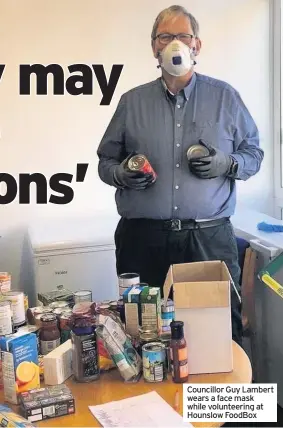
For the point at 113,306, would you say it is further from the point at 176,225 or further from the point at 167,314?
the point at 176,225

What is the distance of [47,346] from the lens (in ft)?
5.30

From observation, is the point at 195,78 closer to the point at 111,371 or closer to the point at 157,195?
the point at 157,195

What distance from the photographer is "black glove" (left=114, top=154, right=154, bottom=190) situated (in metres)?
2.07

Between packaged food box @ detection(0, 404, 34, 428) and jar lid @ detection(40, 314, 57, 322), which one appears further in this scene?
jar lid @ detection(40, 314, 57, 322)

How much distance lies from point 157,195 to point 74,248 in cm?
88

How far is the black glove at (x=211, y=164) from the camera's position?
2.08 m

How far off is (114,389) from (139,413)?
0.50 ft

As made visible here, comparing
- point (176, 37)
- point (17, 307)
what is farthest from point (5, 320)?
point (176, 37)

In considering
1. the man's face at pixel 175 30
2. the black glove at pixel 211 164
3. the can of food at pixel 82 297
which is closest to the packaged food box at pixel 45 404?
the can of food at pixel 82 297

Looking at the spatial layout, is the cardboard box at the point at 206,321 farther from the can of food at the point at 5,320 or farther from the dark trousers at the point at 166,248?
the dark trousers at the point at 166,248

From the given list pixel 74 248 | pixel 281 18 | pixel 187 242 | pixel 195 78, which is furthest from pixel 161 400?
pixel 281 18

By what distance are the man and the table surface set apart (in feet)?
2.36

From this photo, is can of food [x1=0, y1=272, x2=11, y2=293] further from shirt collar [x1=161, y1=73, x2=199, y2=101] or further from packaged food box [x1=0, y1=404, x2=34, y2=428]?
shirt collar [x1=161, y1=73, x2=199, y2=101]

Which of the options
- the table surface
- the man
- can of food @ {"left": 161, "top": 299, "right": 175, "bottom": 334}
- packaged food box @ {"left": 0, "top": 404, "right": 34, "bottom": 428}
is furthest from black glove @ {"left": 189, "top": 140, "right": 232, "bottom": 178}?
packaged food box @ {"left": 0, "top": 404, "right": 34, "bottom": 428}
